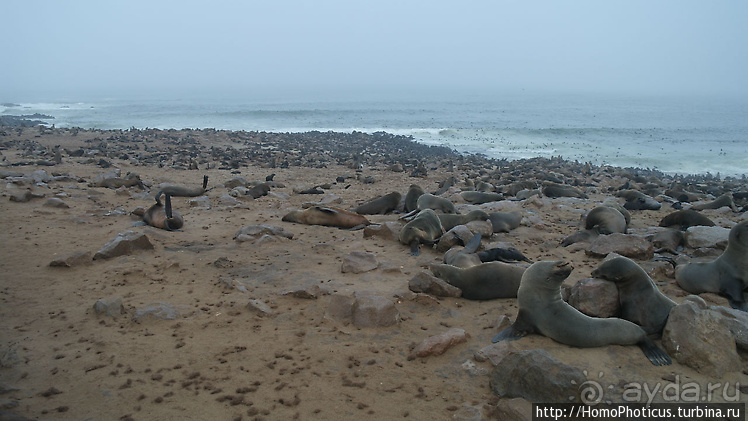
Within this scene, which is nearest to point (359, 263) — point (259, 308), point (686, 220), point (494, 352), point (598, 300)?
point (259, 308)

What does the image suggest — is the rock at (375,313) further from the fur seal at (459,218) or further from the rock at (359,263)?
the fur seal at (459,218)

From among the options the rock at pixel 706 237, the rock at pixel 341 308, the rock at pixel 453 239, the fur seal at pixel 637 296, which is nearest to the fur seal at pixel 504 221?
the rock at pixel 453 239

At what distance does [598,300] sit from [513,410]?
1.93 meters

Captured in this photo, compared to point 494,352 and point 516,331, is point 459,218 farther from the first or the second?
point 494,352

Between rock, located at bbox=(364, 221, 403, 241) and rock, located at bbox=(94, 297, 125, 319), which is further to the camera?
rock, located at bbox=(364, 221, 403, 241)

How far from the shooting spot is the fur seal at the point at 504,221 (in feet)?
26.8

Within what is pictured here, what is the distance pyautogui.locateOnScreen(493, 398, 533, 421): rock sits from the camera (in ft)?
10.2

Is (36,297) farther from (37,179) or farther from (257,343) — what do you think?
(37,179)

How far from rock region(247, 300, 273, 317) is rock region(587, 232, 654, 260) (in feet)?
15.5

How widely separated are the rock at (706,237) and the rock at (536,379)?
4.77 metres

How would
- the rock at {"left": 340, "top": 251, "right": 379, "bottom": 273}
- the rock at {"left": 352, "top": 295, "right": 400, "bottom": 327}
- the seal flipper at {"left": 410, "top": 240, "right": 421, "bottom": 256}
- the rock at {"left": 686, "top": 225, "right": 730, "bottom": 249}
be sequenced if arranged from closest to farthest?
the rock at {"left": 352, "top": 295, "right": 400, "bottom": 327} < the rock at {"left": 340, "top": 251, "right": 379, "bottom": 273} < the rock at {"left": 686, "top": 225, "right": 730, "bottom": 249} < the seal flipper at {"left": 410, "top": 240, "right": 421, "bottom": 256}

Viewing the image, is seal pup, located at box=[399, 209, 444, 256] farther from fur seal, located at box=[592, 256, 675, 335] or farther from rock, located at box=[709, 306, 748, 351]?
rock, located at box=[709, 306, 748, 351]

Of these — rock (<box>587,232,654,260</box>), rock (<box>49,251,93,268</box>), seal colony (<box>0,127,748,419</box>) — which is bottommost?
seal colony (<box>0,127,748,419</box>)

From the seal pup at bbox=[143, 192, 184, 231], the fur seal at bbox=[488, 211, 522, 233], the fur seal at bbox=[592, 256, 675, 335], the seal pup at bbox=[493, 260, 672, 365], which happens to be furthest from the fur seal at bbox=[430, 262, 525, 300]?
the seal pup at bbox=[143, 192, 184, 231]
